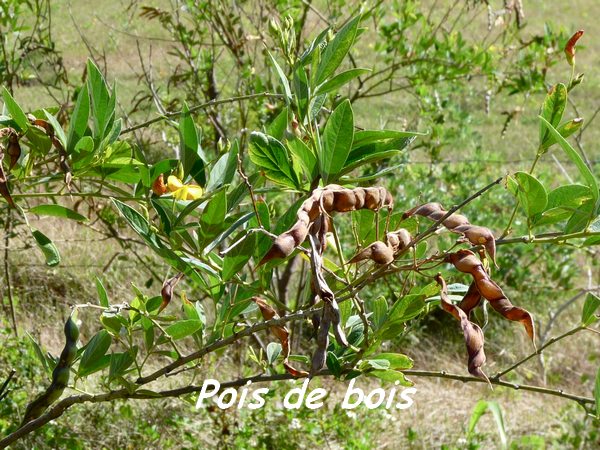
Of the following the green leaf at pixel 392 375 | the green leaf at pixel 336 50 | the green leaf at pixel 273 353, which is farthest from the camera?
the green leaf at pixel 273 353

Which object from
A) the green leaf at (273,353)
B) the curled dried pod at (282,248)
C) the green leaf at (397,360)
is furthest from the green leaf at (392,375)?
the curled dried pod at (282,248)

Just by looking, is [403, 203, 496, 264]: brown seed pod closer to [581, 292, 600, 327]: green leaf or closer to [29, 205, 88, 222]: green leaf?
[581, 292, 600, 327]: green leaf

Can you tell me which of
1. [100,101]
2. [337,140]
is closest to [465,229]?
[337,140]

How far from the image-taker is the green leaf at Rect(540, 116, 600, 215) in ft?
2.02

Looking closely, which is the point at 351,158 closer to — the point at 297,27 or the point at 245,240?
the point at 245,240

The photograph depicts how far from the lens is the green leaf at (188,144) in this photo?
827mm

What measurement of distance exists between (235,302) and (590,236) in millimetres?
345

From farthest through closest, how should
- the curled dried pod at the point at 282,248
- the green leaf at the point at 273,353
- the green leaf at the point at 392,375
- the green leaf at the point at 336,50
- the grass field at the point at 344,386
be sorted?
A: the grass field at the point at 344,386
the green leaf at the point at 273,353
the green leaf at the point at 392,375
the green leaf at the point at 336,50
the curled dried pod at the point at 282,248

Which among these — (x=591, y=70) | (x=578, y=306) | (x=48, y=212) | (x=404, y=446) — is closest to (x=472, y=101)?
(x=591, y=70)

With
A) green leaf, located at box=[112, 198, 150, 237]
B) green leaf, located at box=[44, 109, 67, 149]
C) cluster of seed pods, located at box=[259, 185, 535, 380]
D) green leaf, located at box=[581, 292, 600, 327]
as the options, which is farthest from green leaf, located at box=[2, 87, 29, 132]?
green leaf, located at box=[581, 292, 600, 327]

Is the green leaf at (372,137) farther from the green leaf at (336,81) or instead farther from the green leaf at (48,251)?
the green leaf at (48,251)

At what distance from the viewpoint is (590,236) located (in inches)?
27.7

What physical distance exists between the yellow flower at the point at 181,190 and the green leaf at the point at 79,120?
4.0 inches

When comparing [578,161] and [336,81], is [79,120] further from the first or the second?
[578,161]
